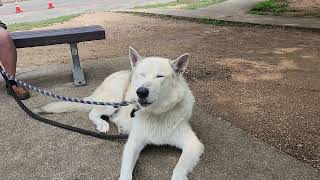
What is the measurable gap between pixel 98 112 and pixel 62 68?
2833 millimetres

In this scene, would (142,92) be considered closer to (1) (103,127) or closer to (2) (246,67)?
(1) (103,127)

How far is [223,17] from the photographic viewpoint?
12.3 m

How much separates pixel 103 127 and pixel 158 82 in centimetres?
124

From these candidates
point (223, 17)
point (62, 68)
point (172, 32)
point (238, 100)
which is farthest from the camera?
point (223, 17)

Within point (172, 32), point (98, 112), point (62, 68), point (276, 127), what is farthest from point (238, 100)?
point (172, 32)

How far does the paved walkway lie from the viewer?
10.5 metres

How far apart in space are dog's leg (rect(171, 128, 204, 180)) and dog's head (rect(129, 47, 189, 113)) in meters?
0.32

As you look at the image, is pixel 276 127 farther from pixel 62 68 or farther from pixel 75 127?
pixel 62 68

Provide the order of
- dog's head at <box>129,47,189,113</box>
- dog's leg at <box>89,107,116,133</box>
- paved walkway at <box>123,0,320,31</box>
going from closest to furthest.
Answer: dog's head at <box>129,47,189,113</box>, dog's leg at <box>89,107,116,133</box>, paved walkway at <box>123,0,320,31</box>

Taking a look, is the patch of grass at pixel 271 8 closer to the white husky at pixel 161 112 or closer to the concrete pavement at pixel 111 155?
the concrete pavement at pixel 111 155

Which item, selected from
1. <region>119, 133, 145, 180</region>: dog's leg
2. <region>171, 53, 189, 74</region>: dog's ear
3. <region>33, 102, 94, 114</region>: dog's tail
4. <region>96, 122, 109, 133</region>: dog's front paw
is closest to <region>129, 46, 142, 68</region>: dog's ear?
<region>171, 53, 189, 74</region>: dog's ear

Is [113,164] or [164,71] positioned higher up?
[164,71]

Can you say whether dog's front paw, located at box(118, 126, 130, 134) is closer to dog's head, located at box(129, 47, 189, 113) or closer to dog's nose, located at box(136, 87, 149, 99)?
dog's head, located at box(129, 47, 189, 113)

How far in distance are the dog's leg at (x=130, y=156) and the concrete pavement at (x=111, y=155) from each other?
115mm
